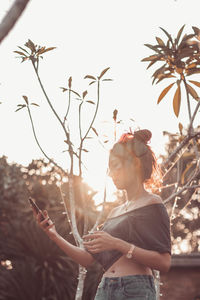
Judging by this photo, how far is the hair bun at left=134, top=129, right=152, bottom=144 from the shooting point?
2.32 m

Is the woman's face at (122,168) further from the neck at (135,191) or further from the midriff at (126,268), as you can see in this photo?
the midriff at (126,268)

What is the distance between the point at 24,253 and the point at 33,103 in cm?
1020

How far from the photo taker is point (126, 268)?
207 cm

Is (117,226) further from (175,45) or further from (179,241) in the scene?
(179,241)

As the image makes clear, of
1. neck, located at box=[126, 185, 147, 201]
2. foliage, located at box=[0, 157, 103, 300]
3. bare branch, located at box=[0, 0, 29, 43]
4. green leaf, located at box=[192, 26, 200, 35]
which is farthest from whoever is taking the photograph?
foliage, located at box=[0, 157, 103, 300]

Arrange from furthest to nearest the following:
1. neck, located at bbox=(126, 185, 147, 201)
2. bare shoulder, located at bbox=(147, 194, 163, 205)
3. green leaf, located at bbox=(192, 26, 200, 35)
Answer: green leaf, located at bbox=(192, 26, 200, 35)
neck, located at bbox=(126, 185, 147, 201)
bare shoulder, located at bbox=(147, 194, 163, 205)

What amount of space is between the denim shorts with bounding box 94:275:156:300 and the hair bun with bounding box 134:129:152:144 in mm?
678

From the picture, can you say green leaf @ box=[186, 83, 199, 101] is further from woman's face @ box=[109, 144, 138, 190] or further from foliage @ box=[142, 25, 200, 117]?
woman's face @ box=[109, 144, 138, 190]

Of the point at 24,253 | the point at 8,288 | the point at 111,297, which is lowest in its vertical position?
the point at 8,288

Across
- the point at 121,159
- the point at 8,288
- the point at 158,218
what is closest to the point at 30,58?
the point at 121,159

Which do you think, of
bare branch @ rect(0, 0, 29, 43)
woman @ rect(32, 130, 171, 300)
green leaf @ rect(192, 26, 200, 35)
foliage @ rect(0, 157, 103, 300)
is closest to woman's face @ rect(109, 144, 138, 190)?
woman @ rect(32, 130, 171, 300)

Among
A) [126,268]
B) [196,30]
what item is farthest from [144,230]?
[196,30]

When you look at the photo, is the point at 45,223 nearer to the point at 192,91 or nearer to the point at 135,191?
the point at 135,191

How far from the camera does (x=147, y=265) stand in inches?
78.9
